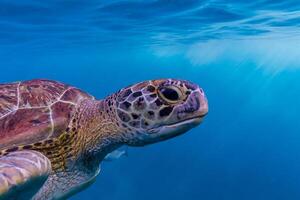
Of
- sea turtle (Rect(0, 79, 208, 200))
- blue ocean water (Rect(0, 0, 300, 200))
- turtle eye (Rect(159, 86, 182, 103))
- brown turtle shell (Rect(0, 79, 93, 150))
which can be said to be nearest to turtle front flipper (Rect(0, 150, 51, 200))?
sea turtle (Rect(0, 79, 208, 200))

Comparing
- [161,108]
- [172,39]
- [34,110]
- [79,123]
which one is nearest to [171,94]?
[161,108]

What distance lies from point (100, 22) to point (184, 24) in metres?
3.96

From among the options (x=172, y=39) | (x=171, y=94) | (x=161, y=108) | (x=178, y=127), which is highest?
(x=171, y=94)

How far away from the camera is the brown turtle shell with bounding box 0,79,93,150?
10.5 feet

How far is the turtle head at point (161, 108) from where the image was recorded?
306 cm

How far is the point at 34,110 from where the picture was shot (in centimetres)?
340

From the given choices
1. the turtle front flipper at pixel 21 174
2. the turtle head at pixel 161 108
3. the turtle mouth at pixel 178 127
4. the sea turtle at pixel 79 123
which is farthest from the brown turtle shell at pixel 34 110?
the turtle mouth at pixel 178 127

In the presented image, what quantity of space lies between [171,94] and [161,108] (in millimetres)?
149

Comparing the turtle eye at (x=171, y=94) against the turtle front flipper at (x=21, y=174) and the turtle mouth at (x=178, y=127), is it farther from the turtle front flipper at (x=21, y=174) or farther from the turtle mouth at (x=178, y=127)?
the turtle front flipper at (x=21, y=174)

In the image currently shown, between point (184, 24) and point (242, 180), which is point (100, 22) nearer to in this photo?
point (184, 24)

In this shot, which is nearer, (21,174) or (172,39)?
(21,174)

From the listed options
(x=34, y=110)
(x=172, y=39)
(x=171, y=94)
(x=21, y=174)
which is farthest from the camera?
(x=172, y=39)

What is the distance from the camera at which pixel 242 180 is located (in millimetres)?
22812

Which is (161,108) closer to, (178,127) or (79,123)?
(178,127)
